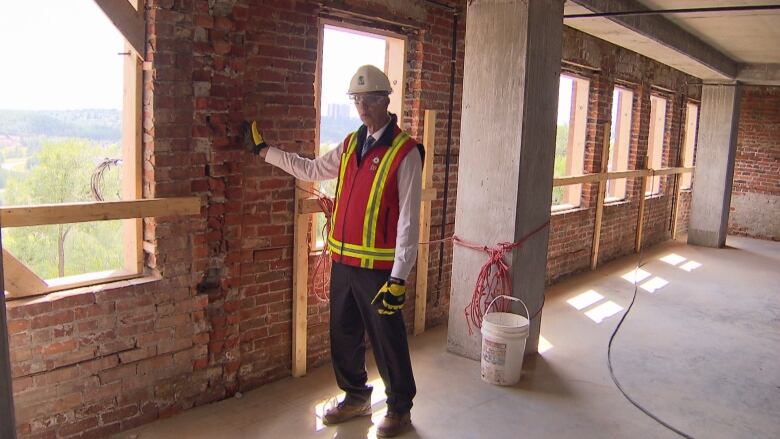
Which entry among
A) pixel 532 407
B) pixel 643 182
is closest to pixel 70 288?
pixel 532 407

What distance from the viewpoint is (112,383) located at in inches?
127

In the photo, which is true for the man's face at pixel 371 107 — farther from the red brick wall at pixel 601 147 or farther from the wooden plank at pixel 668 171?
the wooden plank at pixel 668 171

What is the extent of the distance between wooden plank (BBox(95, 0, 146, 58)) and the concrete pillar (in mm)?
2270

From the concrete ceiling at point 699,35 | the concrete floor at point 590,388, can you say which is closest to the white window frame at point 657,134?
the concrete ceiling at point 699,35

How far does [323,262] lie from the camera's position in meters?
4.25

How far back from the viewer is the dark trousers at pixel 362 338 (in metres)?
3.30

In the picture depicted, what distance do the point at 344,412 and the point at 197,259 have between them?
1.19 m

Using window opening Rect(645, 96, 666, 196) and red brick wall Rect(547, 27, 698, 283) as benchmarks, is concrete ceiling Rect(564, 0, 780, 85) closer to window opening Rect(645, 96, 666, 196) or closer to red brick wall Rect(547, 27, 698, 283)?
red brick wall Rect(547, 27, 698, 283)

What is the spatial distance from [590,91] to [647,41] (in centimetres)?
90

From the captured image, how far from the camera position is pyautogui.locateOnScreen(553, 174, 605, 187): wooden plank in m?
6.91

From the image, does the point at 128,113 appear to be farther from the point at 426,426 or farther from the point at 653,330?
the point at 653,330

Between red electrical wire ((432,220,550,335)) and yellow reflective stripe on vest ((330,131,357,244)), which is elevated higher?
yellow reflective stripe on vest ((330,131,357,244))

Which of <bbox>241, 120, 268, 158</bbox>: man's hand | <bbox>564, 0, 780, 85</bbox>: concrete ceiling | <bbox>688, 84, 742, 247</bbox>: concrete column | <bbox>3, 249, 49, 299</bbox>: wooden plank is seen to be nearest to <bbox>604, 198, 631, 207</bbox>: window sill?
<bbox>564, 0, 780, 85</bbox>: concrete ceiling

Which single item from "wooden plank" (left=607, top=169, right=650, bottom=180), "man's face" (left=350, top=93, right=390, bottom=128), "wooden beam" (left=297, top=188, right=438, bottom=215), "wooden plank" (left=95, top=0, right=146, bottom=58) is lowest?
"wooden beam" (left=297, top=188, right=438, bottom=215)
